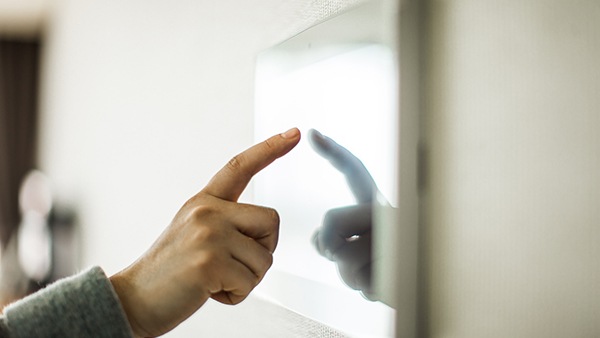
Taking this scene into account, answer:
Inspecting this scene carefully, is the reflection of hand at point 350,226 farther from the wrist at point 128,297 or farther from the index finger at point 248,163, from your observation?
the wrist at point 128,297

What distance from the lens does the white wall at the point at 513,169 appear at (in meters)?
0.41

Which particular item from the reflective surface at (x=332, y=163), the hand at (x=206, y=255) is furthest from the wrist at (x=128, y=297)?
the reflective surface at (x=332, y=163)

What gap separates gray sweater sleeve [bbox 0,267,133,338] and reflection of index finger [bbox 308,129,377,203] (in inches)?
11.3

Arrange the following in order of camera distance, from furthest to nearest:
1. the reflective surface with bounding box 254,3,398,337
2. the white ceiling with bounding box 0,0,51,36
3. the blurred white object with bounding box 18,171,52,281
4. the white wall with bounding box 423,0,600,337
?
the white ceiling with bounding box 0,0,51,36 < the blurred white object with bounding box 18,171,52,281 < the reflective surface with bounding box 254,3,398,337 < the white wall with bounding box 423,0,600,337

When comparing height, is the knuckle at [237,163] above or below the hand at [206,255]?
above

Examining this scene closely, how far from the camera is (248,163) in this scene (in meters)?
0.67

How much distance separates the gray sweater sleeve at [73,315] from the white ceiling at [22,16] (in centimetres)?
308

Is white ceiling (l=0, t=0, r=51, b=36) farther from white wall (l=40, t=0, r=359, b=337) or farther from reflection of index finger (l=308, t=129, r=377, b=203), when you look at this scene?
reflection of index finger (l=308, t=129, r=377, b=203)

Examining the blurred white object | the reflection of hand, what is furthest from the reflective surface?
the blurred white object

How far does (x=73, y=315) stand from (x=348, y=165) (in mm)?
340

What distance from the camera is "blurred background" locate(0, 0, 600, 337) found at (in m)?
0.42

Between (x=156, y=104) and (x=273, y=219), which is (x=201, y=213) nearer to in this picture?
(x=273, y=219)

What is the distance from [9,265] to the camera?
3227 millimetres

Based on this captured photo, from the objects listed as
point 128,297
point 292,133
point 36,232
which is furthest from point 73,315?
point 36,232
